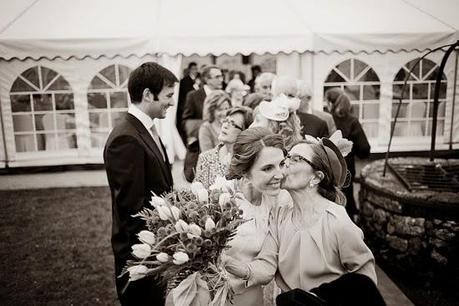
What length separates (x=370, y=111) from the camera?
9188 mm

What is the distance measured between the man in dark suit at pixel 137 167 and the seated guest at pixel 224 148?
86 centimetres

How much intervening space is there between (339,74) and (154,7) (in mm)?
3724

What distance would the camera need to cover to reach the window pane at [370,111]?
9.17 m

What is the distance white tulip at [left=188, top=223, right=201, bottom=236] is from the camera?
1962 millimetres

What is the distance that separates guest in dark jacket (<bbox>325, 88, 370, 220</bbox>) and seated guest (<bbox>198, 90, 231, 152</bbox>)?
1.62m

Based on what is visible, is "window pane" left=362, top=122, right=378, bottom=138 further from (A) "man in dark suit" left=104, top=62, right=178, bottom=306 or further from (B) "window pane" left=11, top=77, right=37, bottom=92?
(A) "man in dark suit" left=104, top=62, right=178, bottom=306

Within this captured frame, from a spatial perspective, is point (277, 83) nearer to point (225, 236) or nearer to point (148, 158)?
point (148, 158)

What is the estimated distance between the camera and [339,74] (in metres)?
8.95

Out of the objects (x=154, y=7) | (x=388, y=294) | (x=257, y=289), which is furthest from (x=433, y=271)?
(x=154, y=7)

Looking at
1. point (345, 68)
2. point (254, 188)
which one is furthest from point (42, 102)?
point (254, 188)

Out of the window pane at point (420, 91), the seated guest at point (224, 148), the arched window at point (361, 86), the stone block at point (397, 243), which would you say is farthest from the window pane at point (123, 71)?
the stone block at point (397, 243)

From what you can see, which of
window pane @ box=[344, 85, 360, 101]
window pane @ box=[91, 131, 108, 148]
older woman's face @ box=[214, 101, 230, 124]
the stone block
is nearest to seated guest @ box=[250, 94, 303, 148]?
older woman's face @ box=[214, 101, 230, 124]

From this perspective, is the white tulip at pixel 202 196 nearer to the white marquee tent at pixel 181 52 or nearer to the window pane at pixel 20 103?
the white marquee tent at pixel 181 52

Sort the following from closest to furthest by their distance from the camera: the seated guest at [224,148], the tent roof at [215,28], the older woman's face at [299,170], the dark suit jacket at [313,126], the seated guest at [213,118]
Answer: the older woman's face at [299,170] < the seated guest at [224,148] < the dark suit jacket at [313,126] < the seated guest at [213,118] < the tent roof at [215,28]
